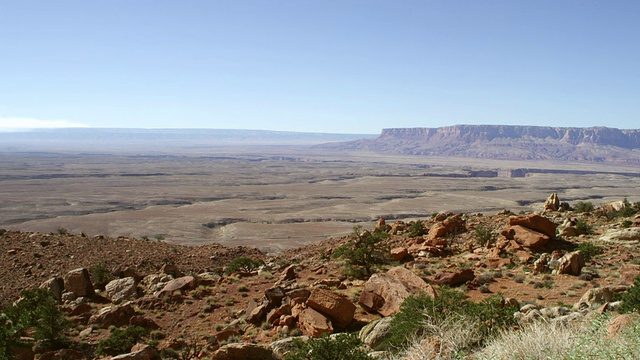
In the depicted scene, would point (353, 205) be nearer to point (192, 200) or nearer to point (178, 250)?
point (192, 200)

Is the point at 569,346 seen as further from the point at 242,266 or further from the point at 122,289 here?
the point at 242,266

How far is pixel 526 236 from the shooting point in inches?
575

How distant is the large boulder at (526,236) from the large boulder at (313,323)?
8.62 meters

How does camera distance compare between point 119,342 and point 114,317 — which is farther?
point 114,317

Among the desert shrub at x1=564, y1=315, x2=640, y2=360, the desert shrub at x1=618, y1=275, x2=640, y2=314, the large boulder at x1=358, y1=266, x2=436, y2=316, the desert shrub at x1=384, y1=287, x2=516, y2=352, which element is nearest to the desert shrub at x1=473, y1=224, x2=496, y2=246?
the large boulder at x1=358, y1=266, x2=436, y2=316

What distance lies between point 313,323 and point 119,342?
4605 mm

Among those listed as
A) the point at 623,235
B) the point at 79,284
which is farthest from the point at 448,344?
the point at 79,284

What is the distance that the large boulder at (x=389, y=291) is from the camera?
33.0 feet

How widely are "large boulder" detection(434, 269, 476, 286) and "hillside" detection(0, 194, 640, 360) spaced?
32 millimetres

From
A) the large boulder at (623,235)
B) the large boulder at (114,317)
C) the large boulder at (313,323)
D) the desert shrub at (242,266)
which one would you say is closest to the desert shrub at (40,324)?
the large boulder at (114,317)

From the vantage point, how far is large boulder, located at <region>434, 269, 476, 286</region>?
12219 mm

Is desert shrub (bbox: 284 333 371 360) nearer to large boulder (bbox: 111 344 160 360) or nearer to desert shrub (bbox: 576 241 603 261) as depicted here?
large boulder (bbox: 111 344 160 360)

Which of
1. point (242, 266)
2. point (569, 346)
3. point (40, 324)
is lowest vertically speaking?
Answer: point (242, 266)

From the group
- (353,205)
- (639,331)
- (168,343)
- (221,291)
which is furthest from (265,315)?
(353,205)
